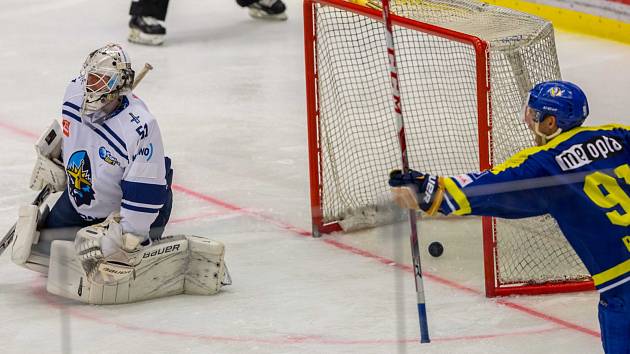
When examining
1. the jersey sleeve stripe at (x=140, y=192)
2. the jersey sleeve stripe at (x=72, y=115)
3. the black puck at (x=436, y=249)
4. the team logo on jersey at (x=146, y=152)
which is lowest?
the black puck at (x=436, y=249)

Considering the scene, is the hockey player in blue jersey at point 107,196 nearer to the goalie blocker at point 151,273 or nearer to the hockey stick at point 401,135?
the goalie blocker at point 151,273

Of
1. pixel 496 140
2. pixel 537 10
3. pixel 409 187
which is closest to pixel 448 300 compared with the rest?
pixel 496 140

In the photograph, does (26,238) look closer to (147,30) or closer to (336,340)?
(336,340)

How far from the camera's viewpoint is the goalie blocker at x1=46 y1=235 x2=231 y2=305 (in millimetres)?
4676

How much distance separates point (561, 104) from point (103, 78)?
161 cm

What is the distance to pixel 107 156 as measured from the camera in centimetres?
461

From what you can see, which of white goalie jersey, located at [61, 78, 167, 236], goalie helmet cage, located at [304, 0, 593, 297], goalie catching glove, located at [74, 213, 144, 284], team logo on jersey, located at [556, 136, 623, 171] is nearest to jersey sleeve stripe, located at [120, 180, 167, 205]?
white goalie jersey, located at [61, 78, 167, 236]

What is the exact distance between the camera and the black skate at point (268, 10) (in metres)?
A: 9.21

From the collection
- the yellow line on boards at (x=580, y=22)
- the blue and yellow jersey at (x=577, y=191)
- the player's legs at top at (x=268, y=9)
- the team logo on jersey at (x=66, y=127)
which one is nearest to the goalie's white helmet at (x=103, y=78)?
the team logo on jersey at (x=66, y=127)

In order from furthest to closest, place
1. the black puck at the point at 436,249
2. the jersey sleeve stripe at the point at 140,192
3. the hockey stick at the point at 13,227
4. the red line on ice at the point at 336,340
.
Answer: the black puck at the point at 436,249
the hockey stick at the point at 13,227
the jersey sleeve stripe at the point at 140,192
the red line on ice at the point at 336,340

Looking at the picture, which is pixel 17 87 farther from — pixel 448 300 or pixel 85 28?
pixel 448 300

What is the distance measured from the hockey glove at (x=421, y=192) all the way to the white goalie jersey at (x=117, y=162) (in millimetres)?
1217

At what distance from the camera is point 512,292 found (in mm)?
4844

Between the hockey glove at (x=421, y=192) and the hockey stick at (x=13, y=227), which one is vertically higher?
the hockey glove at (x=421, y=192)
